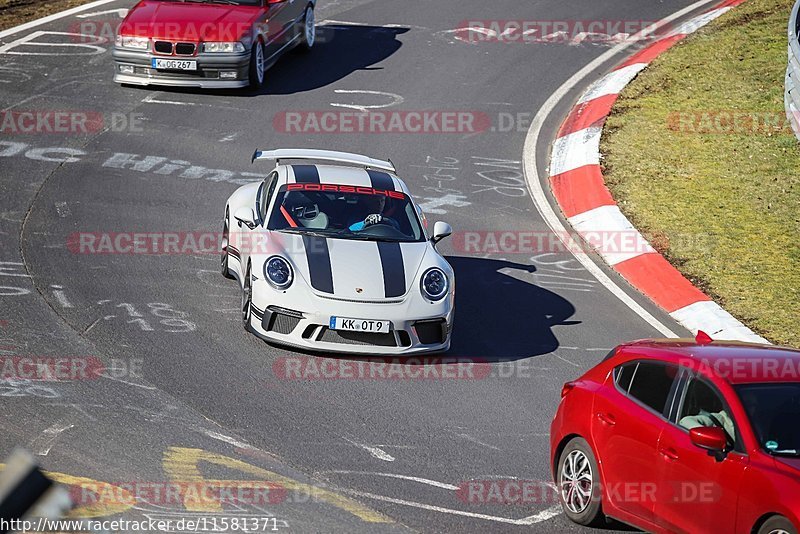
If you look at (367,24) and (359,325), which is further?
(367,24)

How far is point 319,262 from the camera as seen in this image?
10.6m

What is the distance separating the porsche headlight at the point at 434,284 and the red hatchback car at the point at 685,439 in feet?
8.54

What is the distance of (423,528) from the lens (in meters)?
7.44

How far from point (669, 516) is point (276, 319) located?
174 inches

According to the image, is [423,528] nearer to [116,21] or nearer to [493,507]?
[493,507]

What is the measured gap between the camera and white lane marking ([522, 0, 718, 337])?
12.2 m

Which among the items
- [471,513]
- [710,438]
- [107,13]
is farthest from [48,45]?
[710,438]

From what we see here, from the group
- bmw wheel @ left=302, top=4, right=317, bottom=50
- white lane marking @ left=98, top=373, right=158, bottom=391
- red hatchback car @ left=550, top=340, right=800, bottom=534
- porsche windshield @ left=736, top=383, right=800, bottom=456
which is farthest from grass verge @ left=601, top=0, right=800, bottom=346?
white lane marking @ left=98, top=373, right=158, bottom=391

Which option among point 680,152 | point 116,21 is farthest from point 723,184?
point 116,21

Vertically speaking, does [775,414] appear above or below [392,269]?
below

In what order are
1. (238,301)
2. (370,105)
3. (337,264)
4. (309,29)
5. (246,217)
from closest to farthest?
(337,264), (246,217), (238,301), (370,105), (309,29)

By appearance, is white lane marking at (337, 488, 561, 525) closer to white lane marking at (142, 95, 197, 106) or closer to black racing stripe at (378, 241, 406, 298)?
black racing stripe at (378, 241, 406, 298)

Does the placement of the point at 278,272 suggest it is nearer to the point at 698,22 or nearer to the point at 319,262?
the point at 319,262

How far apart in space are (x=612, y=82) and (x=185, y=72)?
6.87 metres
